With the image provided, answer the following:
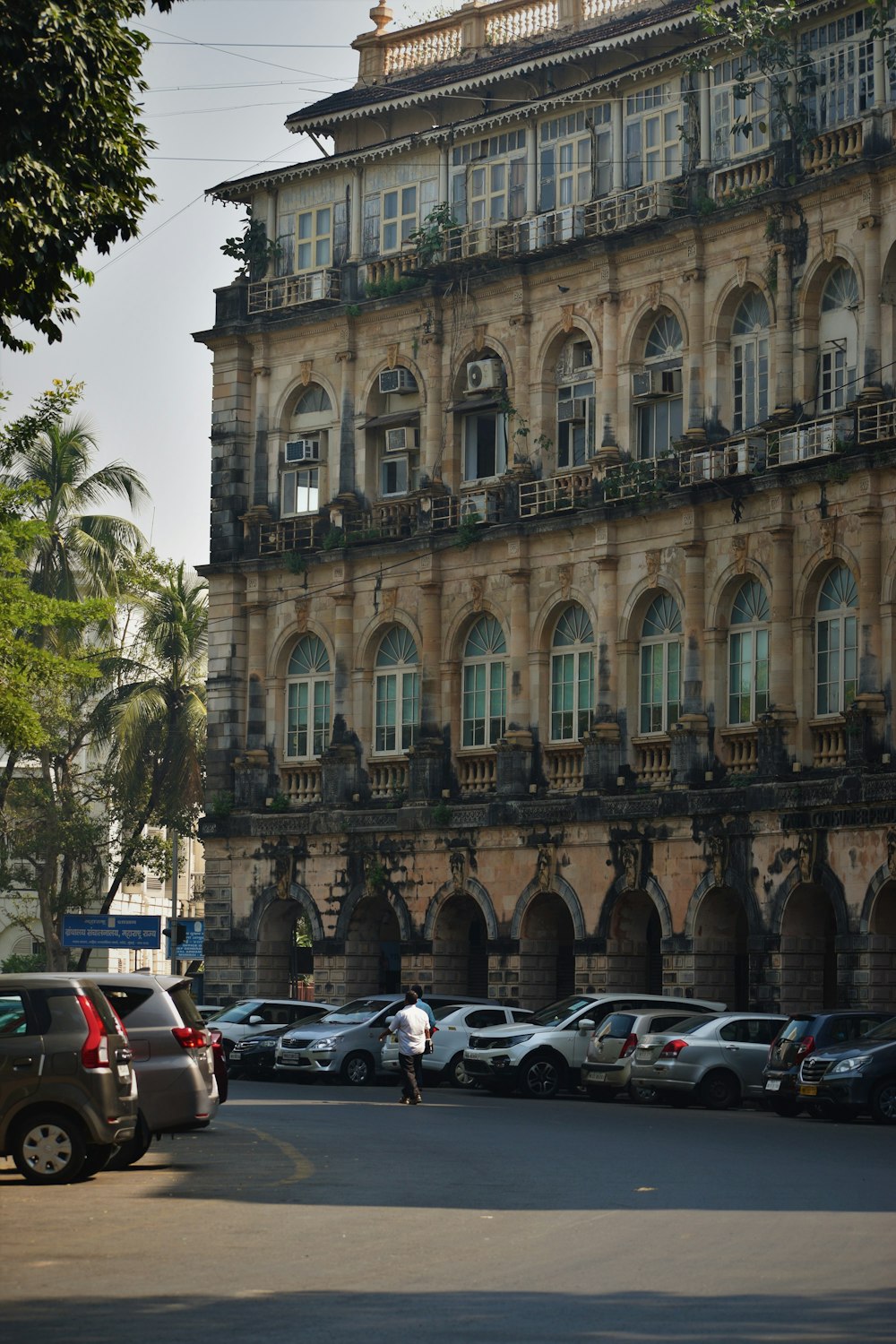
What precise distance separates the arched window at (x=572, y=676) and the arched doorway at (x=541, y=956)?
339cm

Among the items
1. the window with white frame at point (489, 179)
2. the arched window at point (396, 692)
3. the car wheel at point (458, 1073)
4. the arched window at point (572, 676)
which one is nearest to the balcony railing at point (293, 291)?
the window with white frame at point (489, 179)

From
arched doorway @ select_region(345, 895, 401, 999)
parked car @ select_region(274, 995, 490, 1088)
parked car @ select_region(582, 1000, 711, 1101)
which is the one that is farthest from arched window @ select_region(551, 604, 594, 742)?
parked car @ select_region(582, 1000, 711, 1101)

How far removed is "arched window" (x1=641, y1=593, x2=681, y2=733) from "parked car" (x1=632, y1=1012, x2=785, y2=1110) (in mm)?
12434

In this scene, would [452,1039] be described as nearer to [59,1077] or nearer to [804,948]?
[804,948]

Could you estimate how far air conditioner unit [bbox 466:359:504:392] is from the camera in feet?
163

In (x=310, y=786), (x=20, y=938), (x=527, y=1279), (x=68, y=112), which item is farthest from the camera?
(x=20, y=938)

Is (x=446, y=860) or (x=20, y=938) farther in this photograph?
(x=20, y=938)

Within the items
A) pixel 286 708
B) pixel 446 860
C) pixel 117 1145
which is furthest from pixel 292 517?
pixel 117 1145

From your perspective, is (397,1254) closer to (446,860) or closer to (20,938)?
(446,860)

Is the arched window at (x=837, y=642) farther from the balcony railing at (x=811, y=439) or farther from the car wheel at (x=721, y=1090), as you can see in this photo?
the car wheel at (x=721, y=1090)

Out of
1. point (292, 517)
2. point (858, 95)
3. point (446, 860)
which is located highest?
point (858, 95)

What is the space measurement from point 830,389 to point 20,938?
5217cm

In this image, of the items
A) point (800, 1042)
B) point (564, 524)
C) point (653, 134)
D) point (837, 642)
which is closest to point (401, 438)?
point (564, 524)

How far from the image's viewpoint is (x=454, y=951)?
49219 millimetres
